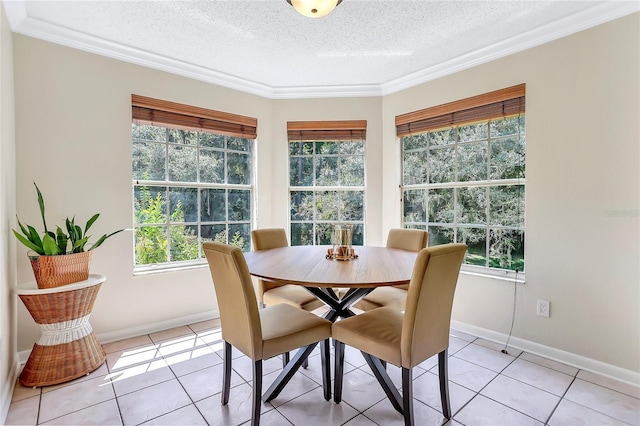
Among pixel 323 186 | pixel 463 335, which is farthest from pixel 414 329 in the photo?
pixel 323 186

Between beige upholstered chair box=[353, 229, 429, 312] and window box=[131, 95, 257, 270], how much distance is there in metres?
1.64

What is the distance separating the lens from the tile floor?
1.72 m

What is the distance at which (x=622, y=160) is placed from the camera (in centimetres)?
209

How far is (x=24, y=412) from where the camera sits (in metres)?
1.78

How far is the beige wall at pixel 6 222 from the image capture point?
1.81 m

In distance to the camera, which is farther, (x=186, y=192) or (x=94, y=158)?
(x=186, y=192)

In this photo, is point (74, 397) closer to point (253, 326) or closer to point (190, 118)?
point (253, 326)

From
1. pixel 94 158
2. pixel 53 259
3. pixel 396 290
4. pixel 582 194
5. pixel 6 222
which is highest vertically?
pixel 94 158

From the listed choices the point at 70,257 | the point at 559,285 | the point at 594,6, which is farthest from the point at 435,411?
the point at 594,6

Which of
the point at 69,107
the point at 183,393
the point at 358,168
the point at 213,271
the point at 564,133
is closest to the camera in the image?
the point at 213,271

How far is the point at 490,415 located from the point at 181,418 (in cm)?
167

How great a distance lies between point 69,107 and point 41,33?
1.70 ft

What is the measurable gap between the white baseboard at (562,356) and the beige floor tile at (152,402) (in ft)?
7.66

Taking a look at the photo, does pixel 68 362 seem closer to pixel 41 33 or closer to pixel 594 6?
pixel 41 33
